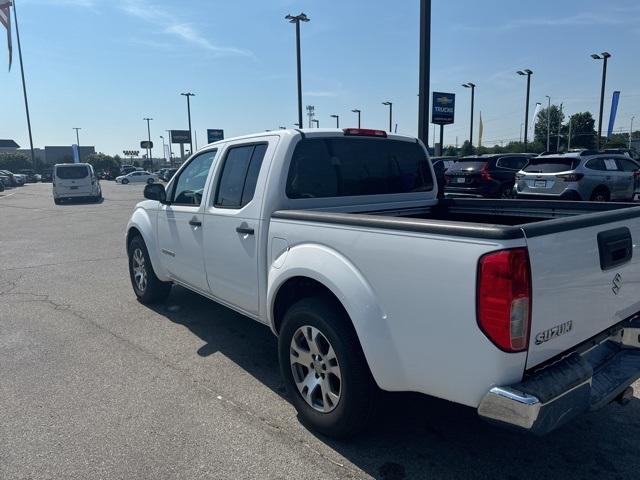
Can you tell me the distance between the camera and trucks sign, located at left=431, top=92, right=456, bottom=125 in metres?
23.1

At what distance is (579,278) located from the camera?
2342 millimetres

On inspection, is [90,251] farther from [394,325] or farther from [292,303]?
[394,325]

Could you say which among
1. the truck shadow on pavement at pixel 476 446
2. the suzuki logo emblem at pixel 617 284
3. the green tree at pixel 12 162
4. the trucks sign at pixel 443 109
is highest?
the trucks sign at pixel 443 109

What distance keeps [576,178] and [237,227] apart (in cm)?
1104

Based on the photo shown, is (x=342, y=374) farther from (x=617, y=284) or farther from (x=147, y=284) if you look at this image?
(x=147, y=284)

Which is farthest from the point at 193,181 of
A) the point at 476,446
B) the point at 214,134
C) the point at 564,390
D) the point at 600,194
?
the point at 214,134

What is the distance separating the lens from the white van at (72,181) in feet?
75.9

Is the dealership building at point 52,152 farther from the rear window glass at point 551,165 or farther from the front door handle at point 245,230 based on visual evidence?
the front door handle at point 245,230

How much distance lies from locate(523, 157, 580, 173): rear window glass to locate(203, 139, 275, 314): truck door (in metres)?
10.8

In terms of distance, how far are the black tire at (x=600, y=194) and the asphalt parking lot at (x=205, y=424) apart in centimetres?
1060

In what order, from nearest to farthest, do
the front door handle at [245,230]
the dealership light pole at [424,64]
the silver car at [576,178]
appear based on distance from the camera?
the front door handle at [245,230] < the dealership light pole at [424,64] < the silver car at [576,178]

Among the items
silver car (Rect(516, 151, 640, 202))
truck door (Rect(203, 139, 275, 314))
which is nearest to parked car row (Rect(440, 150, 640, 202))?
silver car (Rect(516, 151, 640, 202))

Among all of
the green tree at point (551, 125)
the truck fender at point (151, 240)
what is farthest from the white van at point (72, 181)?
the green tree at point (551, 125)

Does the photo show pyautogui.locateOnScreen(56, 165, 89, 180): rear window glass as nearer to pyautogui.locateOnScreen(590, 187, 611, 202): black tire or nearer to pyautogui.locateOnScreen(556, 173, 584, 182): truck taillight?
pyautogui.locateOnScreen(556, 173, 584, 182): truck taillight
